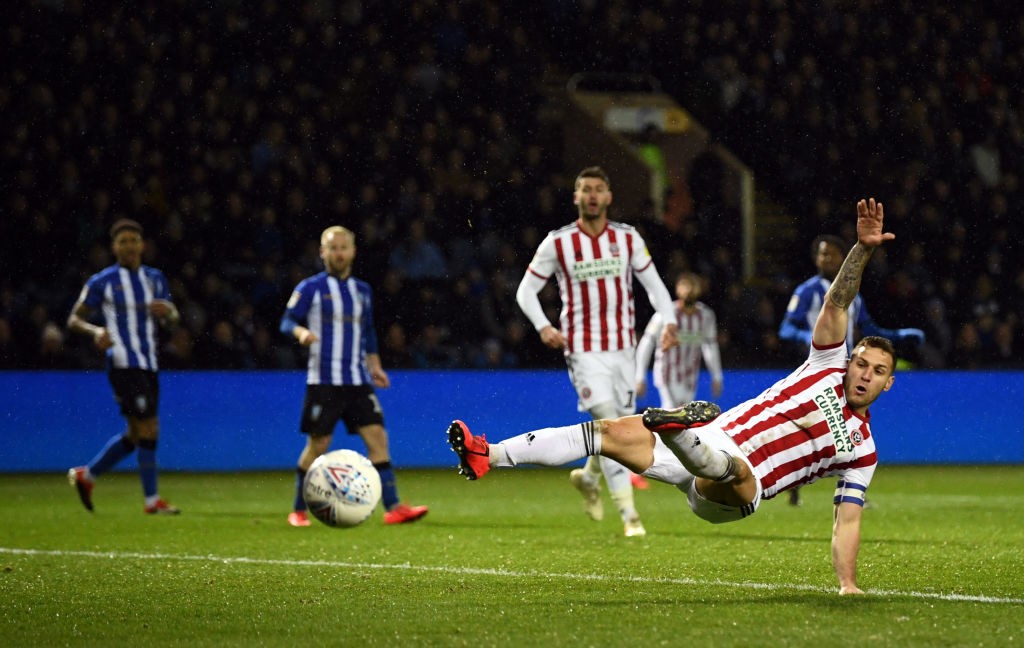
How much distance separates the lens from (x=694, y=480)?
6.21 meters

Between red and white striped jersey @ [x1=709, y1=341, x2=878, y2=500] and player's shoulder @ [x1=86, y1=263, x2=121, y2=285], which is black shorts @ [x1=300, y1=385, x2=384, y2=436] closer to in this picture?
player's shoulder @ [x1=86, y1=263, x2=121, y2=285]

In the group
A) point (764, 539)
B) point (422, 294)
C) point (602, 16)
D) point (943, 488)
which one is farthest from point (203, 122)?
point (764, 539)

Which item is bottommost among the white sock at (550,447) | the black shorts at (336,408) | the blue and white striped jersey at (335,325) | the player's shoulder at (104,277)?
the black shorts at (336,408)

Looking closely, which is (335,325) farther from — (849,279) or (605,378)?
(849,279)

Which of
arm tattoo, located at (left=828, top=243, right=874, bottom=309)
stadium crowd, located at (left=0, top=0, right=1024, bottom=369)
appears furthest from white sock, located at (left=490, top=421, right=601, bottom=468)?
stadium crowd, located at (left=0, top=0, right=1024, bottom=369)

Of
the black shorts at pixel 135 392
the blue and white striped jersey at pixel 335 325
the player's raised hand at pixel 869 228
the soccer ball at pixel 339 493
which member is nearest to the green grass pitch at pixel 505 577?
the soccer ball at pixel 339 493

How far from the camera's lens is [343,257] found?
10.1 m

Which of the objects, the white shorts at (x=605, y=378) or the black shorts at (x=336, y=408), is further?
the black shorts at (x=336, y=408)

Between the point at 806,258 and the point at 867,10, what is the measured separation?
490cm

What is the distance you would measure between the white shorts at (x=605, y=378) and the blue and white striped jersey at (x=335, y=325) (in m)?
1.68

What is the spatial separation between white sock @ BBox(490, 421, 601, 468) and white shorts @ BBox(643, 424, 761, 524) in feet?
1.05

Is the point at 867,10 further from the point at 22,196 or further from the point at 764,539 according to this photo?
the point at 764,539

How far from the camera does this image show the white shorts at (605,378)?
30.1ft

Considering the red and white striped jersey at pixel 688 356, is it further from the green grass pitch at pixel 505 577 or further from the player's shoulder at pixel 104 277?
the player's shoulder at pixel 104 277
